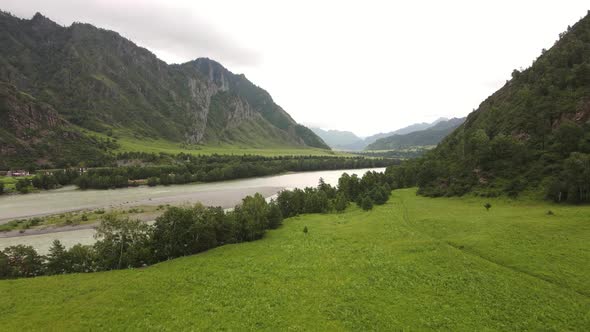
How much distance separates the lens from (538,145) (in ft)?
245

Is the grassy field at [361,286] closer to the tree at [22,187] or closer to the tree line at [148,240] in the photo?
the tree line at [148,240]

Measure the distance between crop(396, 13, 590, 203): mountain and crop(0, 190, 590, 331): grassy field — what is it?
51.9 ft

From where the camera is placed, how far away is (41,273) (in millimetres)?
44250

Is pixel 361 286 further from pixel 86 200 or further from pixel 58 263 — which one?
pixel 86 200

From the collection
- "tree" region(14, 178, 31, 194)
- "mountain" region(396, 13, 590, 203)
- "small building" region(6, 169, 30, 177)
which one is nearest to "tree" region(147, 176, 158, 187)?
"tree" region(14, 178, 31, 194)

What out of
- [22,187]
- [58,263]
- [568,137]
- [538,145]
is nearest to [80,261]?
[58,263]

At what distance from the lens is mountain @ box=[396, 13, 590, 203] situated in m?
59.9

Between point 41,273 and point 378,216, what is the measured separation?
63521 mm

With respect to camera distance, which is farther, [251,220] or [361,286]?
[251,220]

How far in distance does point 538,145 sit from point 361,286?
7063cm

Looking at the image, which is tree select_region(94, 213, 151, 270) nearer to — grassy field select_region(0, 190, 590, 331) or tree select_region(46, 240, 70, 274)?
grassy field select_region(0, 190, 590, 331)

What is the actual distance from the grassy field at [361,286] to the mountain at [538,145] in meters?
15.8

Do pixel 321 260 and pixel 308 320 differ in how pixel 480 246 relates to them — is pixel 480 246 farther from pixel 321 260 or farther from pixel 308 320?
pixel 308 320

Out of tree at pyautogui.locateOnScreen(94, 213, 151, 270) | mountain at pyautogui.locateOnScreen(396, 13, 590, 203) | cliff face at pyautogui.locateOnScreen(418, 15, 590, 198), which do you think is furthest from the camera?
cliff face at pyautogui.locateOnScreen(418, 15, 590, 198)
